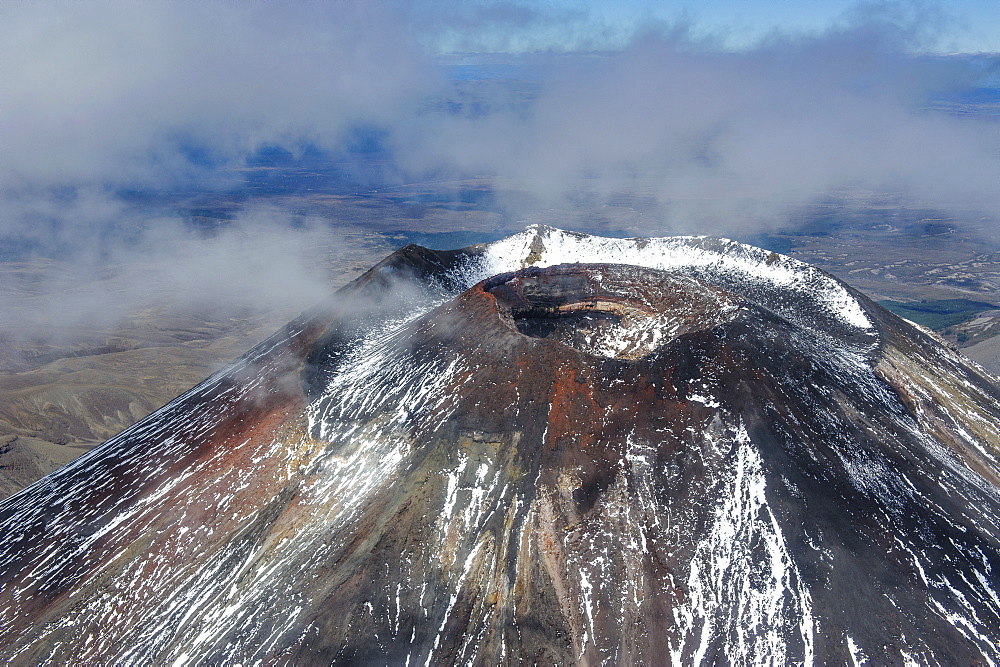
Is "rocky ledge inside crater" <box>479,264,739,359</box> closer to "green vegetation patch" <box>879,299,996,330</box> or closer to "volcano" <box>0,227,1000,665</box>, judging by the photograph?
"volcano" <box>0,227,1000,665</box>

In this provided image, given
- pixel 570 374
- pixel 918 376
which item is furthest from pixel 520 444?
pixel 918 376

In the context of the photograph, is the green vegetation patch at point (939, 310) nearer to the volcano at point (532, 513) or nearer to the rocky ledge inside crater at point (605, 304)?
the volcano at point (532, 513)

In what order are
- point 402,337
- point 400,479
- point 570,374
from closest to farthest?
point 400,479 → point 570,374 → point 402,337

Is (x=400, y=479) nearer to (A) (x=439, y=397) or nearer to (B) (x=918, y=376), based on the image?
(A) (x=439, y=397)

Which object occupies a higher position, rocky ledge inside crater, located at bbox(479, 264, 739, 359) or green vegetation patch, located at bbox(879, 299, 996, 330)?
rocky ledge inside crater, located at bbox(479, 264, 739, 359)

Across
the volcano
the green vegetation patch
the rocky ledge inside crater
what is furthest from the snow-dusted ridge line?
the green vegetation patch

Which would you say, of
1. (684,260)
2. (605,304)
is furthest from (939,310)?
(605,304)

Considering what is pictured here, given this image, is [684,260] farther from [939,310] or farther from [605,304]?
[939,310]
